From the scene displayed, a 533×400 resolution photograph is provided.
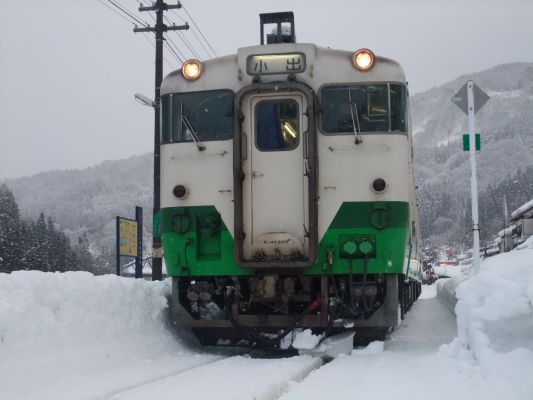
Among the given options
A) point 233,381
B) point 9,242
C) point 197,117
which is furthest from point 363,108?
point 9,242

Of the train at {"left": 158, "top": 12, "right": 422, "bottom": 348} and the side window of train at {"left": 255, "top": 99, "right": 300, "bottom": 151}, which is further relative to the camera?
the side window of train at {"left": 255, "top": 99, "right": 300, "bottom": 151}

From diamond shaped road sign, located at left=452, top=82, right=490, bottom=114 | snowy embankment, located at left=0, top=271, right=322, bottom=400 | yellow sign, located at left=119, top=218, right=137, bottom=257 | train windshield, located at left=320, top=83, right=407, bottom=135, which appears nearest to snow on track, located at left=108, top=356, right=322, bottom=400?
snowy embankment, located at left=0, top=271, right=322, bottom=400

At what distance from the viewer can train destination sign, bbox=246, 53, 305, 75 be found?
8.38 meters

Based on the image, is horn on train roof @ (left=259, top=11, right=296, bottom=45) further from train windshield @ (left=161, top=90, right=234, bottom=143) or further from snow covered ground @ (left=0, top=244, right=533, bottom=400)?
snow covered ground @ (left=0, top=244, right=533, bottom=400)

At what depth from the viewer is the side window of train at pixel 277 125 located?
830cm

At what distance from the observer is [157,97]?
1623 centimetres

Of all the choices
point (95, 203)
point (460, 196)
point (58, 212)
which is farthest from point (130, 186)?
point (460, 196)

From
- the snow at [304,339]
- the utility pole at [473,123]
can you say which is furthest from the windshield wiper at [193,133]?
the utility pole at [473,123]

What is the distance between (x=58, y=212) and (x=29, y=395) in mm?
135228

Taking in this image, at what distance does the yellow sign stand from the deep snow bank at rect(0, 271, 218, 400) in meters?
5.87

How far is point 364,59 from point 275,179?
1.77 m

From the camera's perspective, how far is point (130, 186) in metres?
183

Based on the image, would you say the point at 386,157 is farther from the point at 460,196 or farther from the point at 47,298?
the point at 460,196

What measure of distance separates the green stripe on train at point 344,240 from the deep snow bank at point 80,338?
888 mm
